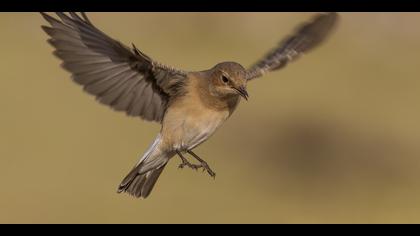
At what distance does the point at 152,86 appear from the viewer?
6.59 metres

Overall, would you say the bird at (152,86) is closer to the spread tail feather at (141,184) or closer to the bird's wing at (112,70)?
the bird's wing at (112,70)

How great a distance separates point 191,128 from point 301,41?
1467 millimetres

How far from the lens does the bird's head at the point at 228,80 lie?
6207 mm

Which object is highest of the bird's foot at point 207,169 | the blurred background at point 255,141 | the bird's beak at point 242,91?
the blurred background at point 255,141

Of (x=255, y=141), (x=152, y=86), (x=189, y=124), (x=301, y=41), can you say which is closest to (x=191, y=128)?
(x=189, y=124)

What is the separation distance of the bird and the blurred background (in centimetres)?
967

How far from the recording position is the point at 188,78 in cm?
660

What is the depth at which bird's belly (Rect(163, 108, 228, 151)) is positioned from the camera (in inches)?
251

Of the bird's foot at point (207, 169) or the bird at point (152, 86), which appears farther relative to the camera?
the bird at point (152, 86)

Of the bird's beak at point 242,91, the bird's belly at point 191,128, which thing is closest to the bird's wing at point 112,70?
the bird's belly at point 191,128

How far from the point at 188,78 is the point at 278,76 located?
19429 mm

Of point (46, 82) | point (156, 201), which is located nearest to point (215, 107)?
point (156, 201)

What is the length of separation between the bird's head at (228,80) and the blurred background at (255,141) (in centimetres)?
1002

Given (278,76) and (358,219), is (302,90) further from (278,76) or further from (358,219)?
(358,219)
